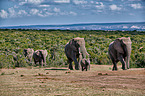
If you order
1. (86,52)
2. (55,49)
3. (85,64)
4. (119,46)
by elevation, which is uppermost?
(119,46)

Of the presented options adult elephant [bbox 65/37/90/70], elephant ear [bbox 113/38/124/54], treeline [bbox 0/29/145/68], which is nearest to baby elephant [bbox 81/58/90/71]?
adult elephant [bbox 65/37/90/70]

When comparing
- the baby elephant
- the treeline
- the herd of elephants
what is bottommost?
the treeline

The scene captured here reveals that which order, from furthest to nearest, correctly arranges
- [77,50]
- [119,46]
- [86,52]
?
[86,52]
[77,50]
[119,46]

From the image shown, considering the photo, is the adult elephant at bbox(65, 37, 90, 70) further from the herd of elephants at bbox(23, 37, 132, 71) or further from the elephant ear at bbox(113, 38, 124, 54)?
the elephant ear at bbox(113, 38, 124, 54)

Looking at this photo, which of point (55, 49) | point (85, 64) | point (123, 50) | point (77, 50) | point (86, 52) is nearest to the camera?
point (85, 64)

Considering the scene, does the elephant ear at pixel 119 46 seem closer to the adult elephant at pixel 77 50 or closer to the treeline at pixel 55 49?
the adult elephant at pixel 77 50

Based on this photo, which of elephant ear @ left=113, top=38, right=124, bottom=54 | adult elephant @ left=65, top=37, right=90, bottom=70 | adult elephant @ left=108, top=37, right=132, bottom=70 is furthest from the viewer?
adult elephant @ left=65, top=37, right=90, bottom=70

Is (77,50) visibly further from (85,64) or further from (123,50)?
(123,50)

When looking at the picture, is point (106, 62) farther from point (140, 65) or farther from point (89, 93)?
point (89, 93)

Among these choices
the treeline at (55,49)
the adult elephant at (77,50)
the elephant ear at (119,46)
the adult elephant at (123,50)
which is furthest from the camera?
the treeline at (55,49)

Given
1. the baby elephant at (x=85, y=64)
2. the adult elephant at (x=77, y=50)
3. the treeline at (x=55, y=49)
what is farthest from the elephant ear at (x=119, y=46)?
the treeline at (x=55, y=49)

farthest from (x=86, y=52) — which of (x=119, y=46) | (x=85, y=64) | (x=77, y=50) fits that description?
(x=119, y=46)

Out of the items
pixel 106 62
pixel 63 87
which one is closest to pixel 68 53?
pixel 106 62

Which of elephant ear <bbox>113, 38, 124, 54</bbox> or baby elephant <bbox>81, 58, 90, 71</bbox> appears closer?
baby elephant <bbox>81, 58, 90, 71</bbox>
